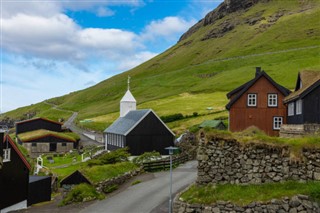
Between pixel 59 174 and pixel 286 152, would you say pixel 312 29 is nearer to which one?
pixel 59 174

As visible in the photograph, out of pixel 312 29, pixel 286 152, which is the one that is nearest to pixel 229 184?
pixel 286 152

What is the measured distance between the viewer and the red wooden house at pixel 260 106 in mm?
46156

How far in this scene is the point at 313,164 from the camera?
19844 mm

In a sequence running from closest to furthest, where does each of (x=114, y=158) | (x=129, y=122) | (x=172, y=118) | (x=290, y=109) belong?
(x=114, y=158) → (x=290, y=109) → (x=129, y=122) → (x=172, y=118)

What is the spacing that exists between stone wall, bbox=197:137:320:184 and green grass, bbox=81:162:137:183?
41.2 ft

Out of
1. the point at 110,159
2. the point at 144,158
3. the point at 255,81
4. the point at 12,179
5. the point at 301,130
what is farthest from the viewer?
the point at 255,81

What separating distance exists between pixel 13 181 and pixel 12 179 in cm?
26

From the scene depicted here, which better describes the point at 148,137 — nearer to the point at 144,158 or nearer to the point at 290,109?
the point at 144,158

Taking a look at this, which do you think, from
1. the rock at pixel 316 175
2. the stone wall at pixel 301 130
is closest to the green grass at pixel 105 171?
the stone wall at pixel 301 130

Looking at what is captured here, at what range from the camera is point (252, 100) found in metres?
47.0

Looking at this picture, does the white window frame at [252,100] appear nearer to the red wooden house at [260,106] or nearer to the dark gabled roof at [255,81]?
the red wooden house at [260,106]

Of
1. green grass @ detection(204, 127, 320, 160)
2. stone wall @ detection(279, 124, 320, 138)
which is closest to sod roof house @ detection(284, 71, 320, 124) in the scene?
stone wall @ detection(279, 124, 320, 138)

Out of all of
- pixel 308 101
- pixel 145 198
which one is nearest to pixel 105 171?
pixel 145 198

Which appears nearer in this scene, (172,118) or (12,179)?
(12,179)
